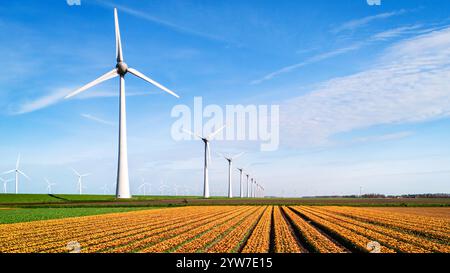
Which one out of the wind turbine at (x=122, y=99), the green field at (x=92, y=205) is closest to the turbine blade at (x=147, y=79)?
the wind turbine at (x=122, y=99)

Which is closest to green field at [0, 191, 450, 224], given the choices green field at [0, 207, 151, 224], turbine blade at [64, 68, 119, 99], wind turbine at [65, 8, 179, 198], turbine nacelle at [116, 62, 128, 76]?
green field at [0, 207, 151, 224]

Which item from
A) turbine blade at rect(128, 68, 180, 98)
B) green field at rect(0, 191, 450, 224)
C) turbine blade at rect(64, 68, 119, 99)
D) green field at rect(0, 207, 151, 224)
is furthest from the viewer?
turbine blade at rect(128, 68, 180, 98)

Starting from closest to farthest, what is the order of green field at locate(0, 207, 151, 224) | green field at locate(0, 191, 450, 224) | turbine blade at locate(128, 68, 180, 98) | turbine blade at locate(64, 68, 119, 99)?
green field at locate(0, 207, 151, 224)
green field at locate(0, 191, 450, 224)
turbine blade at locate(64, 68, 119, 99)
turbine blade at locate(128, 68, 180, 98)

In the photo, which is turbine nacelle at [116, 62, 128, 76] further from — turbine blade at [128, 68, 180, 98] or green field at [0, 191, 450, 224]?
green field at [0, 191, 450, 224]

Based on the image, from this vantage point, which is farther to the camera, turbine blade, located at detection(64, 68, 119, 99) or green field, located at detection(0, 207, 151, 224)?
turbine blade, located at detection(64, 68, 119, 99)

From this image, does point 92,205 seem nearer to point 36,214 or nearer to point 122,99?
point 122,99

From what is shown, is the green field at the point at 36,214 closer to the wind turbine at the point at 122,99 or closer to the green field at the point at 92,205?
the green field at the point at 92,205

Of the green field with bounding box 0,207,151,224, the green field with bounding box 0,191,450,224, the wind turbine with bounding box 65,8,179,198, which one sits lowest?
the green field with bounding box 0,191,450,224

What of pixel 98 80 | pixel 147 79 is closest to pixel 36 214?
pixel 98 80

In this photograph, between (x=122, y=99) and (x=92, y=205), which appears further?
(x=92, y=205)

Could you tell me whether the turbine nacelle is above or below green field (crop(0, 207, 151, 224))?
above
